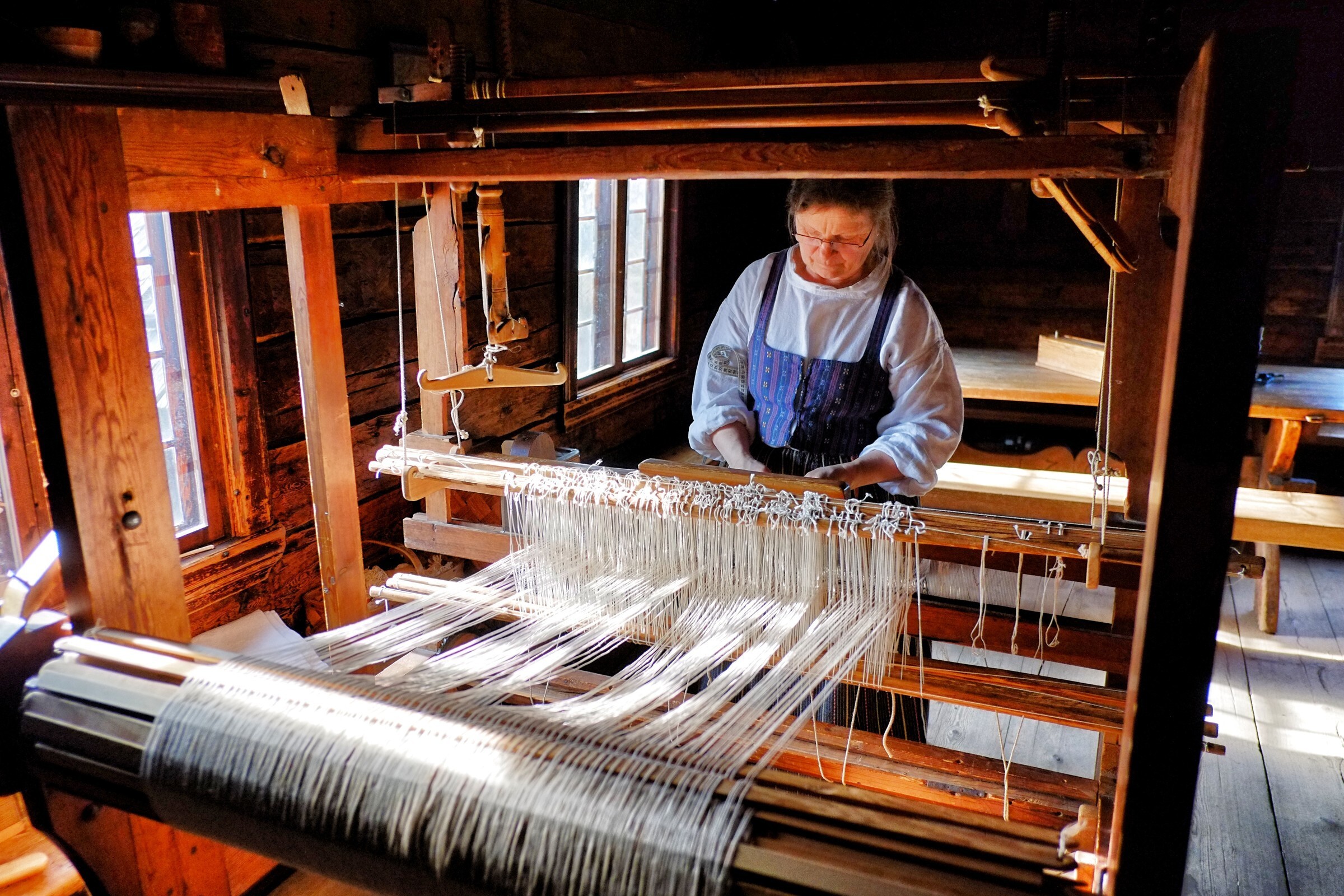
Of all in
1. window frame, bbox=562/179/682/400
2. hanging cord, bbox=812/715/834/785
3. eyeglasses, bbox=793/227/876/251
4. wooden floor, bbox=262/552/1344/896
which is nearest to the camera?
hanging cord, bbox=812/715/834/785

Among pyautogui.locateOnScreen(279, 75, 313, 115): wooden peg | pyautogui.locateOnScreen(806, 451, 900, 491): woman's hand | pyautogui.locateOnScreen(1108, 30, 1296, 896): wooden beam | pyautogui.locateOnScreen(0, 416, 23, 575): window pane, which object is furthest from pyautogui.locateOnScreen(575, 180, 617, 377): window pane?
pyautogui.locateOnScreen(1108, 30, 1296, 896): wooden beam

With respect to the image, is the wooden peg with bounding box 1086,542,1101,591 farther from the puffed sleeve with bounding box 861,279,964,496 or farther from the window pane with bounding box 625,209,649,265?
the window pane with bounding box 625,209,649,265

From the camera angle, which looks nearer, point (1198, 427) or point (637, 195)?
point (1198, 427)

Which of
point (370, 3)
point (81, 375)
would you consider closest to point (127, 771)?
point (81, 375)

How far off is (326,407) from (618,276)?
2907 mm

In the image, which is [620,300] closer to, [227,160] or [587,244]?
[587,244]

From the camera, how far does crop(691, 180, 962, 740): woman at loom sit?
2096mm

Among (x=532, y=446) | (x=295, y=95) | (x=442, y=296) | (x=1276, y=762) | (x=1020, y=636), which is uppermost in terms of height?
(x=295, y=95)

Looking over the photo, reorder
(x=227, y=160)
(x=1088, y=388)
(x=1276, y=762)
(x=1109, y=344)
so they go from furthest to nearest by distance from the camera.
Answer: (x=1088, y=388)
(x=1276, y=762)
(x=1109, y=344)
(x=227, y=160)

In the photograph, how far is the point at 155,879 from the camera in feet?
4.41

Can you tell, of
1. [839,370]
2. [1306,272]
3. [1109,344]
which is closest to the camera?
[1109,344]

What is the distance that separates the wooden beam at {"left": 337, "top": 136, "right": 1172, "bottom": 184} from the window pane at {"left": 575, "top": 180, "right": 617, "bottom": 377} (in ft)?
8.83

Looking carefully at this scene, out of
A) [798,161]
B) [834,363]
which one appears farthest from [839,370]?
[798,161]

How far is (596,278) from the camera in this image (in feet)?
14.4
